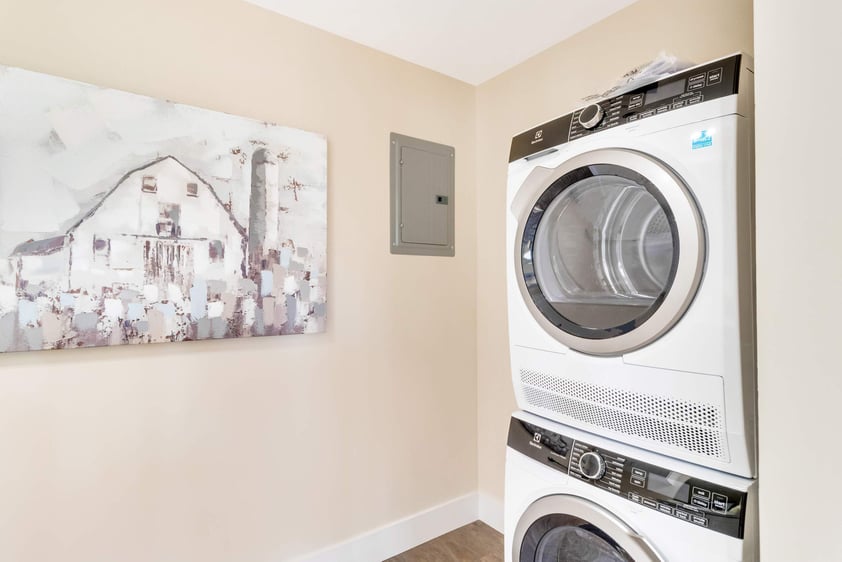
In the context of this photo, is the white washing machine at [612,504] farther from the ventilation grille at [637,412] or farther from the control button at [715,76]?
the control button at [715,76]

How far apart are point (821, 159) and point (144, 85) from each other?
1.95 meters

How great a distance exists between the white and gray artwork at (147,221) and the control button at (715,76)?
4.69ft

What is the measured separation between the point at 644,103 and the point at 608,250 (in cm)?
43

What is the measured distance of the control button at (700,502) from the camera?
102cm

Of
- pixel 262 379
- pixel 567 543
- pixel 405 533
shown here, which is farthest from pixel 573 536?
pixel 262 379

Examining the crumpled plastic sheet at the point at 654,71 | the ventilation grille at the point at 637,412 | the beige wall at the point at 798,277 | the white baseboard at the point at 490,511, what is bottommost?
the white baseboard at the point at 490,511

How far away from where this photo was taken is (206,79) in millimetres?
1668

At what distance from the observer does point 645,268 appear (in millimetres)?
1228

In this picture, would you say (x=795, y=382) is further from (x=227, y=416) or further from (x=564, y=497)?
(x=227, y=416)

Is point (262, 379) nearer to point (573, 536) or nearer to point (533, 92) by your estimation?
point (573, 536)

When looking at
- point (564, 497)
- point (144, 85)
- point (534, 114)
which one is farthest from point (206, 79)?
point (564, 497)

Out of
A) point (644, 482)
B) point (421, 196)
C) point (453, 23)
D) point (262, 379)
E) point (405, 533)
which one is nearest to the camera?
point (644, 482)

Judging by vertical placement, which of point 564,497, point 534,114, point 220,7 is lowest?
point 564,497

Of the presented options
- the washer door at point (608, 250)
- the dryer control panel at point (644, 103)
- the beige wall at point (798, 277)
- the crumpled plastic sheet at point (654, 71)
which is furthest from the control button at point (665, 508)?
the crumpled plastic sheet at point (654, 71)
